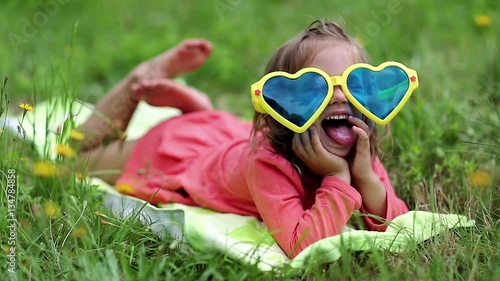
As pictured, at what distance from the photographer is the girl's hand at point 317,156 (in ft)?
6.53

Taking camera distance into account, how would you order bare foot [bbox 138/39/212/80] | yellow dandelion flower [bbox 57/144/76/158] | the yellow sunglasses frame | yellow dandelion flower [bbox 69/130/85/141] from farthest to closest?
bare foot [bbox 138/39/212/80] → yellow dandelion flower [bbox 69/130/85/141] → yellow dandelion flower [bbox 57/144/76/158] → the yellow sunglasses frame

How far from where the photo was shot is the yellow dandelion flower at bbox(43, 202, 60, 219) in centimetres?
197

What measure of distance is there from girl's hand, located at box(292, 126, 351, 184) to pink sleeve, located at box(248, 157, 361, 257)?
3 centimetres

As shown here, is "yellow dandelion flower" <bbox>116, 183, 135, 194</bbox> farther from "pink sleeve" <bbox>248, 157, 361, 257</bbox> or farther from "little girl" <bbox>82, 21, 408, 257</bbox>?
"pink sleeve" <bbox>248, 157, 361, 257</bbox>

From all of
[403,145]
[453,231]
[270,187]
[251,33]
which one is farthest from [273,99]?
[251,33]

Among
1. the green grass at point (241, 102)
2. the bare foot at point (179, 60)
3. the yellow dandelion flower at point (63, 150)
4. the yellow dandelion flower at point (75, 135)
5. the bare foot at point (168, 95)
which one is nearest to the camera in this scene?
the green grass at point (241, 102)

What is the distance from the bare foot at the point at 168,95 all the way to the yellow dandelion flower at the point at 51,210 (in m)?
0.77

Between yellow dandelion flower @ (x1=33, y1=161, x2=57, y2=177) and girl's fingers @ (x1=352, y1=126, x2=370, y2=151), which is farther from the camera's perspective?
yellow dandelion flower @ (x1=33, y1=161, x2=57, y2=177)

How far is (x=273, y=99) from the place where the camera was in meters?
1.99

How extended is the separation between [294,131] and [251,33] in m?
2.30

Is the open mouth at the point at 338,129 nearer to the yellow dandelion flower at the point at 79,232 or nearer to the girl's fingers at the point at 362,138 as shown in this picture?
the girl's fingers at the point at 362,138

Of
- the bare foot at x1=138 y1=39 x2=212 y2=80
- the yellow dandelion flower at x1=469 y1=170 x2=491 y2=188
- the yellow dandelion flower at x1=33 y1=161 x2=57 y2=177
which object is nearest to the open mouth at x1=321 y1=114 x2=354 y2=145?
the yellow dandelion flower at x1=469 y1=170 x2=491 y2=188

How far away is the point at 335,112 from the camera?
6.57 ft

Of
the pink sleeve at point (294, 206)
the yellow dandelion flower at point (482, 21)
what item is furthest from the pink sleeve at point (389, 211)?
the yellow dandelion flower at point (482, 21)
